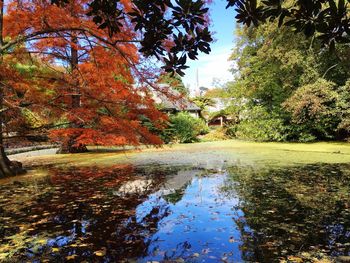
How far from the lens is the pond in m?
3.50

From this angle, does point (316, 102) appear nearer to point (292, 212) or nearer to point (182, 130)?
point (182, 130)

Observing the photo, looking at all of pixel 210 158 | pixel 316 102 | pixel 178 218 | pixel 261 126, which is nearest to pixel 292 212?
pixel 178 218

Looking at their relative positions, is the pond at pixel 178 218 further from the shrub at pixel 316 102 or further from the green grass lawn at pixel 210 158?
the shrub at pixel 316 102

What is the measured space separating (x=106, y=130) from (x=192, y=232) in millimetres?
6171

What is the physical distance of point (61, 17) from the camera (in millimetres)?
8789

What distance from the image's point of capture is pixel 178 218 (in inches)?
191

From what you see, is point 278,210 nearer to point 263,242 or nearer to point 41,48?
point 263,242

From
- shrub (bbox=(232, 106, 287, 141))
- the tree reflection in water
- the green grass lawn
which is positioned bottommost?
the tree reflection in water

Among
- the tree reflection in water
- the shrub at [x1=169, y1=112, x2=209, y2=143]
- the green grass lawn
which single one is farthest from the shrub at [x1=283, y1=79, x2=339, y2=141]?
the tree reflection in water

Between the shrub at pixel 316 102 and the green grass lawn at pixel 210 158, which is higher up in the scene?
the shrub at pixel 316 102

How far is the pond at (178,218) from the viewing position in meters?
3.50

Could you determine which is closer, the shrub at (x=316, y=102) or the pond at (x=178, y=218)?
the pond at (x=178, y=218)

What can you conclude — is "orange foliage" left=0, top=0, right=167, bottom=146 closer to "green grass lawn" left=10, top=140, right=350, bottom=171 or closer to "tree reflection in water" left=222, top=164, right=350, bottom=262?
"green grass lawn" left=10, top=140, right=350, bottom=171

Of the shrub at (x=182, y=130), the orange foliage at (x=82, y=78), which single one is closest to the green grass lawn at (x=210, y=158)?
the orange foliage at (x=82, y=78)
